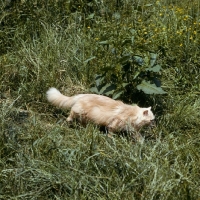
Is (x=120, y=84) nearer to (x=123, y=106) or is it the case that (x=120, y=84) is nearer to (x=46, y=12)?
(x=123, y=106)

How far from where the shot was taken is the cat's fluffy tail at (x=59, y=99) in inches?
281

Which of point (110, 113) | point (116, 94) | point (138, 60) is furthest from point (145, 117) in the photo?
point (138, 60)

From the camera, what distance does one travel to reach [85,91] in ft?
24.5

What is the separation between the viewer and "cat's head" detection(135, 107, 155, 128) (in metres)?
6.76

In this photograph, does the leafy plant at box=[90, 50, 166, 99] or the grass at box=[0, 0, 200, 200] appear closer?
the grass at box=[0, 0, 200, 200]

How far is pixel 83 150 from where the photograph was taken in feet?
19.7

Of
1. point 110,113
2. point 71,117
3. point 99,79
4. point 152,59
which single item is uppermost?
point 152,59

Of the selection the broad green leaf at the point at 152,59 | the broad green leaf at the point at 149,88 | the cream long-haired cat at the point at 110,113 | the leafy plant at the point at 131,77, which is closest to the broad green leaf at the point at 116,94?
the leafy plant at the point at 131,77

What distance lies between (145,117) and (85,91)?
1021 mm

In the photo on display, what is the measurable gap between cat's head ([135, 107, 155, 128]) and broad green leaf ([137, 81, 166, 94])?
0.25 m

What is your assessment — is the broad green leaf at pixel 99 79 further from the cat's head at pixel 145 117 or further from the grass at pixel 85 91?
the cat's head at pixel 145 117

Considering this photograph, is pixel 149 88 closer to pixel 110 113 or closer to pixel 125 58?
pixel 125 58

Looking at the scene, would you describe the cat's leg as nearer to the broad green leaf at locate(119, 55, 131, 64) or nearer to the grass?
the grass

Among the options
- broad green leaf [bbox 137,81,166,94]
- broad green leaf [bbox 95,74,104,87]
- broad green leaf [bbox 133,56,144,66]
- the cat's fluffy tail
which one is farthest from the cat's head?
the cat's fluffy tail
